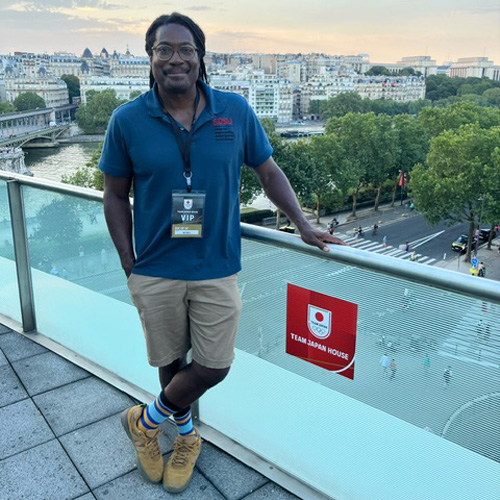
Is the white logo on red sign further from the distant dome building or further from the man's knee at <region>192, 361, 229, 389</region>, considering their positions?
the distant dome building

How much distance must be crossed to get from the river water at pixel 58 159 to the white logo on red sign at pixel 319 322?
169ft

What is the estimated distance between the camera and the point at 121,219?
1912mm

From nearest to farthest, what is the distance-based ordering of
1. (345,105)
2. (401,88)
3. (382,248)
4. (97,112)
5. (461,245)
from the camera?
(461,245), (382,248), (97,112), (345,105), (401,88)

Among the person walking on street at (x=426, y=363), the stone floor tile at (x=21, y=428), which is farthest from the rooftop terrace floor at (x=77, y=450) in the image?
the person walking on street at (x=426, y=363)

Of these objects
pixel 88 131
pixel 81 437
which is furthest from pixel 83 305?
pixel 88 131

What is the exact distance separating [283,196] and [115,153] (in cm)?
58

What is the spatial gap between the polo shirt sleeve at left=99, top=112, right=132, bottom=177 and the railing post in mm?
1504

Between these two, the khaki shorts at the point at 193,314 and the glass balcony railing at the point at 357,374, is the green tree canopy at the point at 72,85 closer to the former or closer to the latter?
the glass balcony railing at the point at 357,374

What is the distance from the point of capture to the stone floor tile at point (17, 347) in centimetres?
301

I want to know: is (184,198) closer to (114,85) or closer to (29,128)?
(29,128)

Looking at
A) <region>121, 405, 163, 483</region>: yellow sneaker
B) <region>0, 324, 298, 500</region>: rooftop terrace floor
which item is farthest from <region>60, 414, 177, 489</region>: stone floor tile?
A: <region>121, 405, 163, 483</region>: yellow sneaker


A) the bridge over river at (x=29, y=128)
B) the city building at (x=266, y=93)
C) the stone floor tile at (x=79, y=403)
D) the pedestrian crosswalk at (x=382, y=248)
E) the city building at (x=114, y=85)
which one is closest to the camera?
the stone floor tile at (x=79, y=403)

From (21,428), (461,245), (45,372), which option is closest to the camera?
(21,428)

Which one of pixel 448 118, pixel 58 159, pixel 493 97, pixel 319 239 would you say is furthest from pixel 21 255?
pixel 493 97
